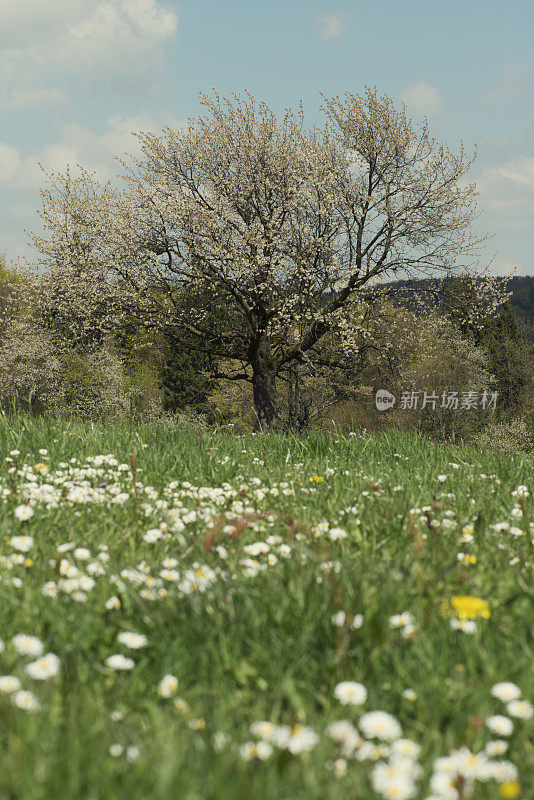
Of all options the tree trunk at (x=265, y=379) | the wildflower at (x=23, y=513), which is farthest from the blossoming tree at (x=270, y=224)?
the wildflower at (x=23, y=513)

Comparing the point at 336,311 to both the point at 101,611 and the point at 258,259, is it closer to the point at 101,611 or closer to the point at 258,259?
the point at 258,259

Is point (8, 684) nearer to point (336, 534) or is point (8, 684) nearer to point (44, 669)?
point (44, 669)

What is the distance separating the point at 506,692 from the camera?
166 cm

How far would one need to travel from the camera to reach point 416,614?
6.81 ft

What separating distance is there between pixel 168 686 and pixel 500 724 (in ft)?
3.05

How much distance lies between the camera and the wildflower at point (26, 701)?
5.10 ft

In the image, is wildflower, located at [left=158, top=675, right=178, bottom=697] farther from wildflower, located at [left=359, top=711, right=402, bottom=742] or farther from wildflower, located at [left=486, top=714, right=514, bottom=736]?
wildflower, located at [left=486, top=714, right=514, bottom=736]

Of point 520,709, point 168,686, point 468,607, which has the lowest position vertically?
point 168,686

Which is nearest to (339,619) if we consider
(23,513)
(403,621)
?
(403,621)

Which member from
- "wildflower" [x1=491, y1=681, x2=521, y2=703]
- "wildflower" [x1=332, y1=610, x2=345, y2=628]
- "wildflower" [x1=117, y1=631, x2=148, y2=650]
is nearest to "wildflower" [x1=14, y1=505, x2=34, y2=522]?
"wildflower" [x1=117, y1=631, x2=148, y2=650]

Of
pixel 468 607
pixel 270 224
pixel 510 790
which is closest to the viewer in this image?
pixel 510 790

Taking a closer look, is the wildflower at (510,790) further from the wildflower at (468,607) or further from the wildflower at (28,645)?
the wildflower at (28,645)

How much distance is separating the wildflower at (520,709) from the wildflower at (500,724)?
3 centimetres

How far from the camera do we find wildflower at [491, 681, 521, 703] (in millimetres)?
1649
